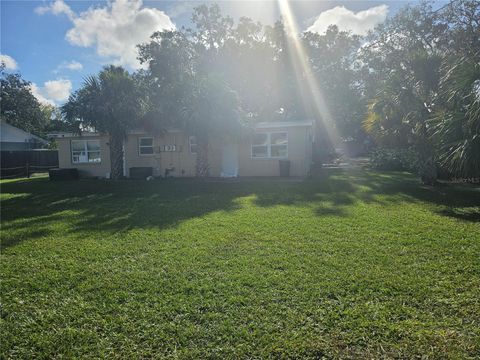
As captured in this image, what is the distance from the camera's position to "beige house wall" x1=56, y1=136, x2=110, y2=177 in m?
19.0

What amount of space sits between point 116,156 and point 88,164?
168 inches

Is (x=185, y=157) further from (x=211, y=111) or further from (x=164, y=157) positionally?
(x=211, y=111)

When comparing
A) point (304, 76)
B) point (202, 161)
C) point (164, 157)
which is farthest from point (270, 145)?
point (304, 76)

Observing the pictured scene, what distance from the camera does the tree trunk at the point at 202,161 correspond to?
51.2 feet

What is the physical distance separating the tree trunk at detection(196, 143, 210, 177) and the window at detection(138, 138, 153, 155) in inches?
161

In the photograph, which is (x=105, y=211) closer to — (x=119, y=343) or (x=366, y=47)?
(x=119, y=343)

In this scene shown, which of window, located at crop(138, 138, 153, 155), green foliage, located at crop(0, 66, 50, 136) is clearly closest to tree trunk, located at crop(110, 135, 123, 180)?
window, located at crop(138, 138, 153, 155)

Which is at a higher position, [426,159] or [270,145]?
[270,145]

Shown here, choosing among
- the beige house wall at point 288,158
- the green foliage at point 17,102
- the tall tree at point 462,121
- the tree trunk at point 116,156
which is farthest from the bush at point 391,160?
the green foliage at point 17,102

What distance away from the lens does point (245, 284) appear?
3.82 metres

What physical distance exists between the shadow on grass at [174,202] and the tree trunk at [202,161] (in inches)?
103

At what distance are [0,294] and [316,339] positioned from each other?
385cm

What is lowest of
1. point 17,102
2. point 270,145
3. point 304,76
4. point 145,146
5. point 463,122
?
point 463,122

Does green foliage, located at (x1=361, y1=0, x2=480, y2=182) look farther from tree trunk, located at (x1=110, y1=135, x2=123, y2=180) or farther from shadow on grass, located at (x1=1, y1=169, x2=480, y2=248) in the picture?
tree trunk, located at (x1=110, y1=135, x2=123, y2=180)
